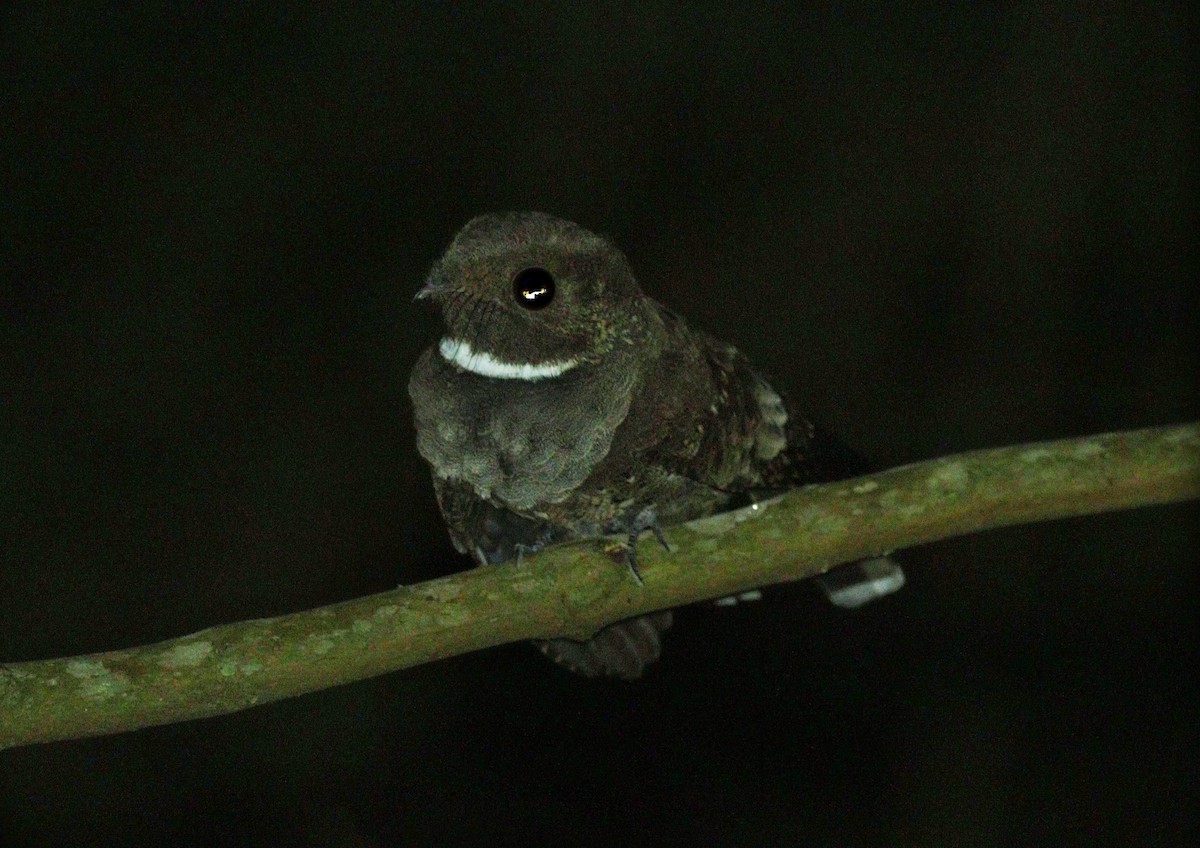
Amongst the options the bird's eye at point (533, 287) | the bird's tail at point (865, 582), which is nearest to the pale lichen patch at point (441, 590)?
the bird's eye at point (533, 287)

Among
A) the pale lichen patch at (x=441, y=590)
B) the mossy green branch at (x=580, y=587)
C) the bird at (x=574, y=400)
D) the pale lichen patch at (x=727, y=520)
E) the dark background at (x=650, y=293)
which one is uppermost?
the dark background at (x=650, y=293)

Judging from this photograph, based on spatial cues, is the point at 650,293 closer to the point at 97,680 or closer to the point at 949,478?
the point at 949,478

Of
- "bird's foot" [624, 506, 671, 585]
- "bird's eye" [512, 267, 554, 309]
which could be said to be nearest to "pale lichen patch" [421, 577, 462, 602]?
"bird's foot" [624, 506, 671, 585]

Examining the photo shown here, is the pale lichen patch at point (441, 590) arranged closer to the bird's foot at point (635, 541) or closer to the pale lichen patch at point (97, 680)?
the bird's foot at point (635, 541)

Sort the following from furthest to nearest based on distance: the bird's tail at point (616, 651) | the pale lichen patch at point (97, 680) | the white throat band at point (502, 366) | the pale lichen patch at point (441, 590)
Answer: the bird's tail at point (616, 651), the white throat band at point (502, 366), the pale lichen patch at point (441, 590), the pale lichen patch at point (97, 680)

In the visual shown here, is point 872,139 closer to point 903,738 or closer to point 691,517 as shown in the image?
point 903,738

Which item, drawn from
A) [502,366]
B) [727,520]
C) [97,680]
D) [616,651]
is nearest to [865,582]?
[616,651]
